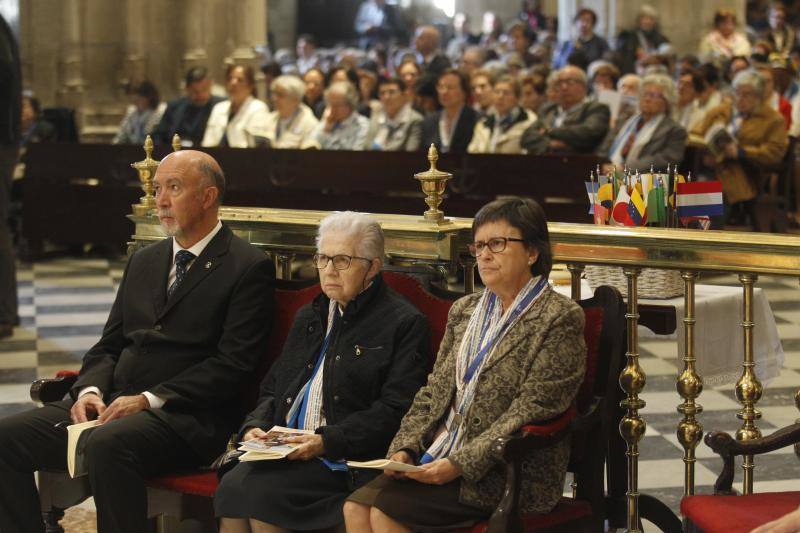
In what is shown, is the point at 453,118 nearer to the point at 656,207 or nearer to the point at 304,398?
the point at 656,207

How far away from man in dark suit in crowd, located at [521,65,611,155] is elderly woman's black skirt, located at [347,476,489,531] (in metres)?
6.31

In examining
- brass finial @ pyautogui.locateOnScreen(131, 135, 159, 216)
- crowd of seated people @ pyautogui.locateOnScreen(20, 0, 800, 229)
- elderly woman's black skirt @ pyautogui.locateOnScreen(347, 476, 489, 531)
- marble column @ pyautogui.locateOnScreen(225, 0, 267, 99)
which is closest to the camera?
elderly woman's black skirt @ pyautogui.locateOnScreen(347, 476, 489, 531)

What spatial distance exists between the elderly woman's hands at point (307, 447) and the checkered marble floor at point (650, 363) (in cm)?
167

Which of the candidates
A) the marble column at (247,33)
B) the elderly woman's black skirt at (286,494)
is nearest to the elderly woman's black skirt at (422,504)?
the elderly woman's black skirt at (286,494)

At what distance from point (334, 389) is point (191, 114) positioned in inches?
327

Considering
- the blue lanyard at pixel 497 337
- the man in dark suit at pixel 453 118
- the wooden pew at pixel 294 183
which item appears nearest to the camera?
the blue lanyard at pixel 497 337

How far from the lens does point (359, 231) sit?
412 cm

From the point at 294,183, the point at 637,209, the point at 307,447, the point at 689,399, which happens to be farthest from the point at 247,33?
the point at 307,447

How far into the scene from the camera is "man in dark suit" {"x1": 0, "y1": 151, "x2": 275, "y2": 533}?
420cm

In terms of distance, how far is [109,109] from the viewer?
51.1 feet

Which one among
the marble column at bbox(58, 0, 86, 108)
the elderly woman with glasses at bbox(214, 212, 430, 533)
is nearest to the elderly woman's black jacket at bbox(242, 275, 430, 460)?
the elderly woman with glasses at bbox(214, 212, 430, 533)

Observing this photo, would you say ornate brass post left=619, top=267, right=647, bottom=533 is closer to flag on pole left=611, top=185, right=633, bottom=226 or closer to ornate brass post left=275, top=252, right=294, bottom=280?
flag on pole left=611, top=185, right=633, bottom=226

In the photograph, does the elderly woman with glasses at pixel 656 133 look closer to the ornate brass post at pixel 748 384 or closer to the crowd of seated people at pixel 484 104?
the crowd of seated people at pixel 484 104

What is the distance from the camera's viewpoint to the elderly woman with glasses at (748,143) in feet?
36.7
